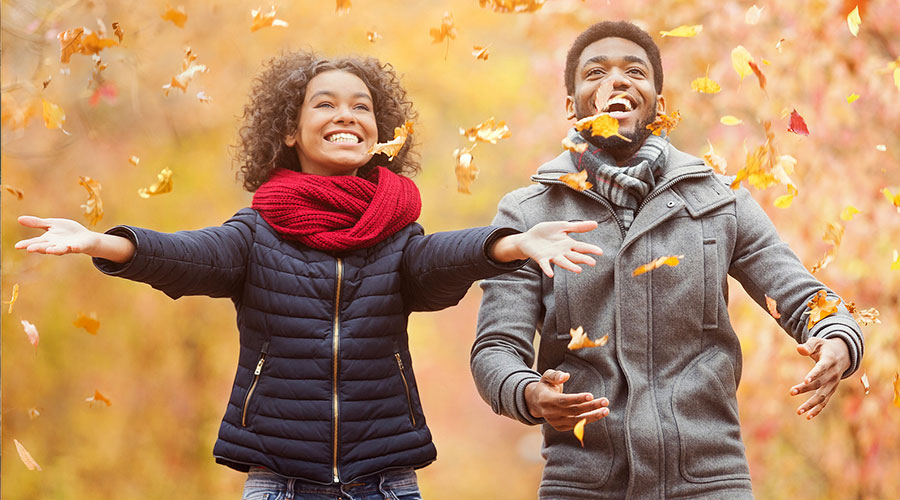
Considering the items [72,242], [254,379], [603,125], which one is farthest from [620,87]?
[72,242]

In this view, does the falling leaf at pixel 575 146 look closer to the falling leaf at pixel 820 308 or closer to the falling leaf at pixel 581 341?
the falling leaf at pixel 581 341

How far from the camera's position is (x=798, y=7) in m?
4.96

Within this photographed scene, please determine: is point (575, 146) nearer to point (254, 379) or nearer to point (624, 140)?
point (624, 140)

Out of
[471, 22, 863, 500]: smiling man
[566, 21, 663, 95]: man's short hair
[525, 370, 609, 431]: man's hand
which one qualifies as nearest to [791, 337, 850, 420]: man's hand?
[471, 22, 863, 500]: smiling man

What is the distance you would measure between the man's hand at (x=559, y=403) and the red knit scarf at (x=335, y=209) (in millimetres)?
590

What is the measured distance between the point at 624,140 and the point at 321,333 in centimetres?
96

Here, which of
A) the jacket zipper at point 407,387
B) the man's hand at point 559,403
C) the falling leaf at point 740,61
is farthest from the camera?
the falling leaf at point 740,61

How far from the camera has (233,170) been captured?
21.0ft

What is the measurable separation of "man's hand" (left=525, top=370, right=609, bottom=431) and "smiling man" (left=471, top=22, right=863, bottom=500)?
3 centimetres

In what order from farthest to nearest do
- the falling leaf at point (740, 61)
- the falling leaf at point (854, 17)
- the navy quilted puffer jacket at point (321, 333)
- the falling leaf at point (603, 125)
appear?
the falling leaf at point (854, 17)
the falling leaf at point (740, 61)
the falling leaf at point (603, 125)
the navy quilted puffer jacket at point (321, 333)

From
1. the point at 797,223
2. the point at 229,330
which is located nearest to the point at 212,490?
the point at 229,330

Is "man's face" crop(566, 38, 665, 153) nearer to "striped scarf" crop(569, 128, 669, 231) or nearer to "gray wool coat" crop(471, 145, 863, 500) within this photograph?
"striped scarf" crop(569, 128, 669, 231)

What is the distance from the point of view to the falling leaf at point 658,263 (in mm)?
2525

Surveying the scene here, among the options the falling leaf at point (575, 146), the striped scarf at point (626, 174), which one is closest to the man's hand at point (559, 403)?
the striped scarf at point (626, 174)
